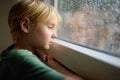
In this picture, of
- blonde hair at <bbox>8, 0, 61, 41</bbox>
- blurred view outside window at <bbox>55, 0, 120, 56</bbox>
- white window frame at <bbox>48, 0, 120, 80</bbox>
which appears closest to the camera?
white window frame at <bbox>48, 0, 120, 80</bbox>

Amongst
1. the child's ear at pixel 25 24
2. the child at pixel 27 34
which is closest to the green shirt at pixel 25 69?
the child at pixel 27 34

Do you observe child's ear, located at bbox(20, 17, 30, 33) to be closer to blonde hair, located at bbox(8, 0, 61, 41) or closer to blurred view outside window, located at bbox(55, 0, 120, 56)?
blonde hair, located at bbox(8, 0, 61, 41)

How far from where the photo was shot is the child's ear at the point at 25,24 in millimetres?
837

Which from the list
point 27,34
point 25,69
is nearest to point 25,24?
point 27,34

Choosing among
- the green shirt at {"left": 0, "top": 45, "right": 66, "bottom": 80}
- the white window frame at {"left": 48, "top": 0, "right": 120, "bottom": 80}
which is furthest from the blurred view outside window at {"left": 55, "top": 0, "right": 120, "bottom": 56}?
the green shirt at {"left": 0, "top": 45, "right": 66, "bottom": 80}

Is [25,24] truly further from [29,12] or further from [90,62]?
[90,62]

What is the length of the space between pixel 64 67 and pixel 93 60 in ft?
0.92

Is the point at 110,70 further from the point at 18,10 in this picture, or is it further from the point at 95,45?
the point at 18,10

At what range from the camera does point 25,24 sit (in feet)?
2.79

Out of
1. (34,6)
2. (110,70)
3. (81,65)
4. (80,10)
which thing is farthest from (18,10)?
(110,70)

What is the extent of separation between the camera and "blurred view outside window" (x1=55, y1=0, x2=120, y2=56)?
65cm

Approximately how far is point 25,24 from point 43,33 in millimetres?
81

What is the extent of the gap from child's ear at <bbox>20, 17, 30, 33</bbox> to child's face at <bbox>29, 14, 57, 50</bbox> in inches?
1.1

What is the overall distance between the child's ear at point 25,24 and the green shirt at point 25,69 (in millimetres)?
126
